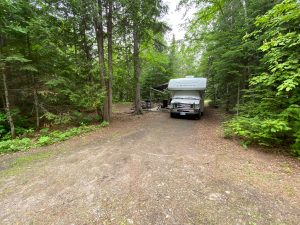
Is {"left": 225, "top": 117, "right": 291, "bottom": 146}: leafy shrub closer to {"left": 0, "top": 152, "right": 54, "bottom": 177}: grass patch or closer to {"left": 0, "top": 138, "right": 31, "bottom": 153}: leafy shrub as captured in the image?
{"left": 0, "top": 152, "right": 54, "bottom": 177}: grass patch

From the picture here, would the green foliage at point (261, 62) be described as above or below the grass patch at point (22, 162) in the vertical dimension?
above

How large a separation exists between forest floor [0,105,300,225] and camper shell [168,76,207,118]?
17.1ft

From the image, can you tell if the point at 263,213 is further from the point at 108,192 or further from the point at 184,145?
the point at 184,145

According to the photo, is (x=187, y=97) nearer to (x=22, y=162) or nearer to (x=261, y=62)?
(x=261, y=62)

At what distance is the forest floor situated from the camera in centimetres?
232

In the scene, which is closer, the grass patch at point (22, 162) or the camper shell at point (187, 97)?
the grass patch at point (22, 162)

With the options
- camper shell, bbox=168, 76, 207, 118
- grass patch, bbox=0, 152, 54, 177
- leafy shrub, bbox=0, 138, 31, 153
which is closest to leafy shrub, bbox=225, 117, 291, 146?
camper shell, bbox=168, 76, 207, 118

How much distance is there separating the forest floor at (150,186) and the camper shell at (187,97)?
522 cm

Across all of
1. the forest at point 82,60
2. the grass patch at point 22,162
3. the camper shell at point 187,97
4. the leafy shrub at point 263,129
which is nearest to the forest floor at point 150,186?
the grass patch at point 22,162

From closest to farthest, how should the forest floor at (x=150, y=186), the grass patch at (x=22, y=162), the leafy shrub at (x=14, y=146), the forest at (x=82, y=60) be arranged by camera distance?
the forest floor at (x=150, y=186), the grass patch at (x=22, y=162), the leafy shrub at (x=14, y=146), the forest at (x=82, y=60)

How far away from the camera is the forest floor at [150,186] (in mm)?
2324

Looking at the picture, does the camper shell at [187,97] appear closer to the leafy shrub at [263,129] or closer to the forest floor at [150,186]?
the leafy shrub at [263,129]

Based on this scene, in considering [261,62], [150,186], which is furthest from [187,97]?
[150,186]

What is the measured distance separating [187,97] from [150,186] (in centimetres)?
865
